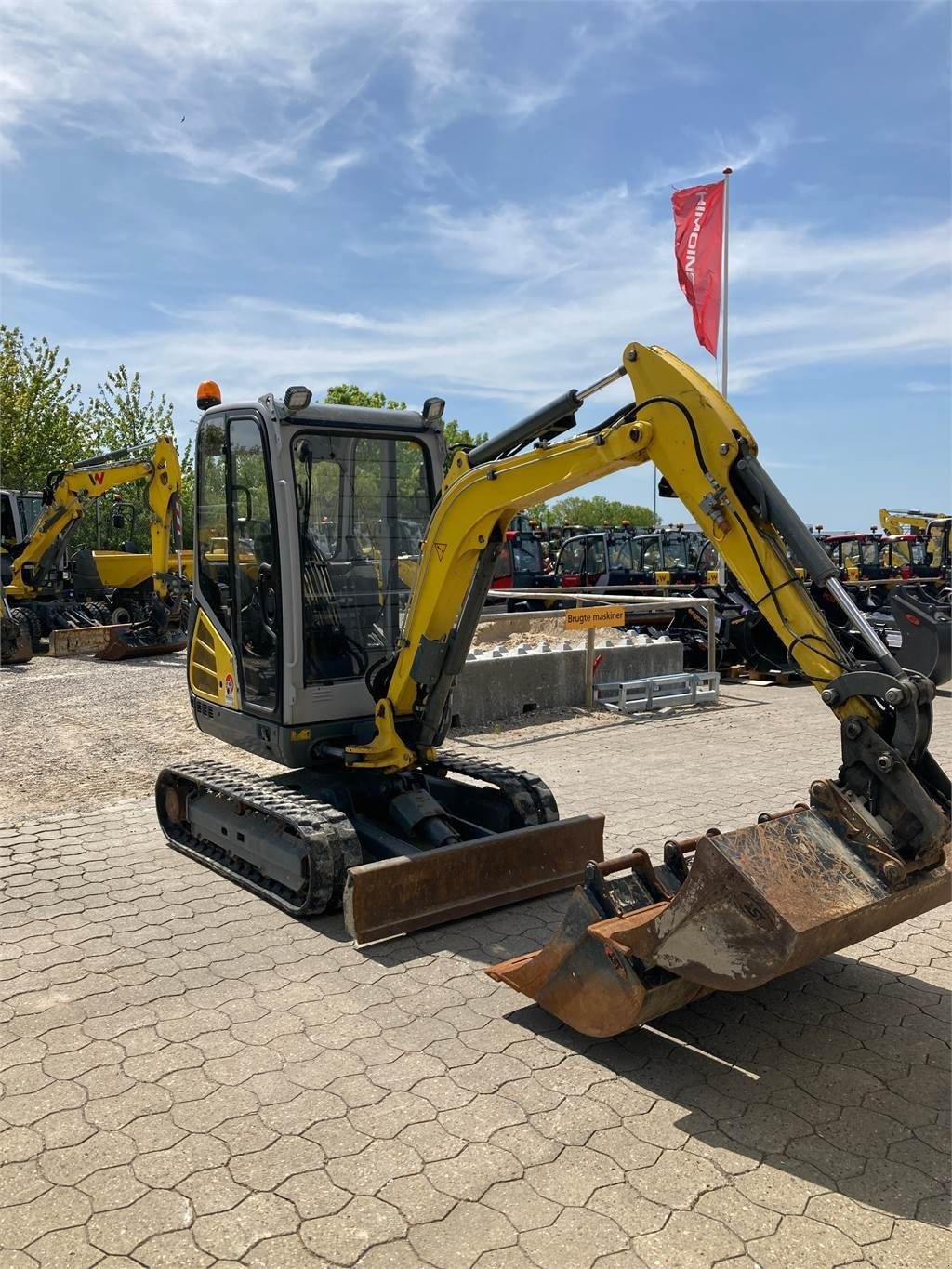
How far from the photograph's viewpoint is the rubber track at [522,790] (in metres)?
5.87

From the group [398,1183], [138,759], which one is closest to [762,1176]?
[398,1183]

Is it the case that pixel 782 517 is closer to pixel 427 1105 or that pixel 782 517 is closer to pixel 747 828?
pixel 747 828

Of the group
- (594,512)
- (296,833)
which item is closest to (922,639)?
(296,833)

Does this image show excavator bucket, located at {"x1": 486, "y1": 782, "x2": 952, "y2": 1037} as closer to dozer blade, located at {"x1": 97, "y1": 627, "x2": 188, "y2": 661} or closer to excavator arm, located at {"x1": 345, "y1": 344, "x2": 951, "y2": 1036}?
excavator arm, located at {"x1": 345, "y1": 344, "x2": 951, "y2": 1036}

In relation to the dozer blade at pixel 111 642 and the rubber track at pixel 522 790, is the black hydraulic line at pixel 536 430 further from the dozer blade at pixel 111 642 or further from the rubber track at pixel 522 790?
the dozer blade at pixel 111 642

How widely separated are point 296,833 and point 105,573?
14703 mm

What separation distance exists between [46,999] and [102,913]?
99cm

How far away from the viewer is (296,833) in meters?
5.27

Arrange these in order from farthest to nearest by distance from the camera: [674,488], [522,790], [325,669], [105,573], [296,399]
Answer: [105,573]
[522,790]
[325,669]
[296,399]
[674,488]

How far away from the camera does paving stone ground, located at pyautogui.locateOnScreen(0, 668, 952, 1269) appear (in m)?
2.85

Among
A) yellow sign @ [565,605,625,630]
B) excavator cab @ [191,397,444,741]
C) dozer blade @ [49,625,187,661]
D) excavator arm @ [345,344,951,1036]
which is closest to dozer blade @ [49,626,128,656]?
dozer blade @ [49,625,187,661]

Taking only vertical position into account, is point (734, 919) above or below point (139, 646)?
below

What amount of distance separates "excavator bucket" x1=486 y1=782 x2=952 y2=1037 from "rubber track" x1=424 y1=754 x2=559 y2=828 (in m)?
1.78

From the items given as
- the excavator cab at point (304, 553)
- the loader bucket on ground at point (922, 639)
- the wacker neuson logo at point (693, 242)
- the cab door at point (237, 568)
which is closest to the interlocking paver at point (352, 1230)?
the excavator cab at point (304, 553)
